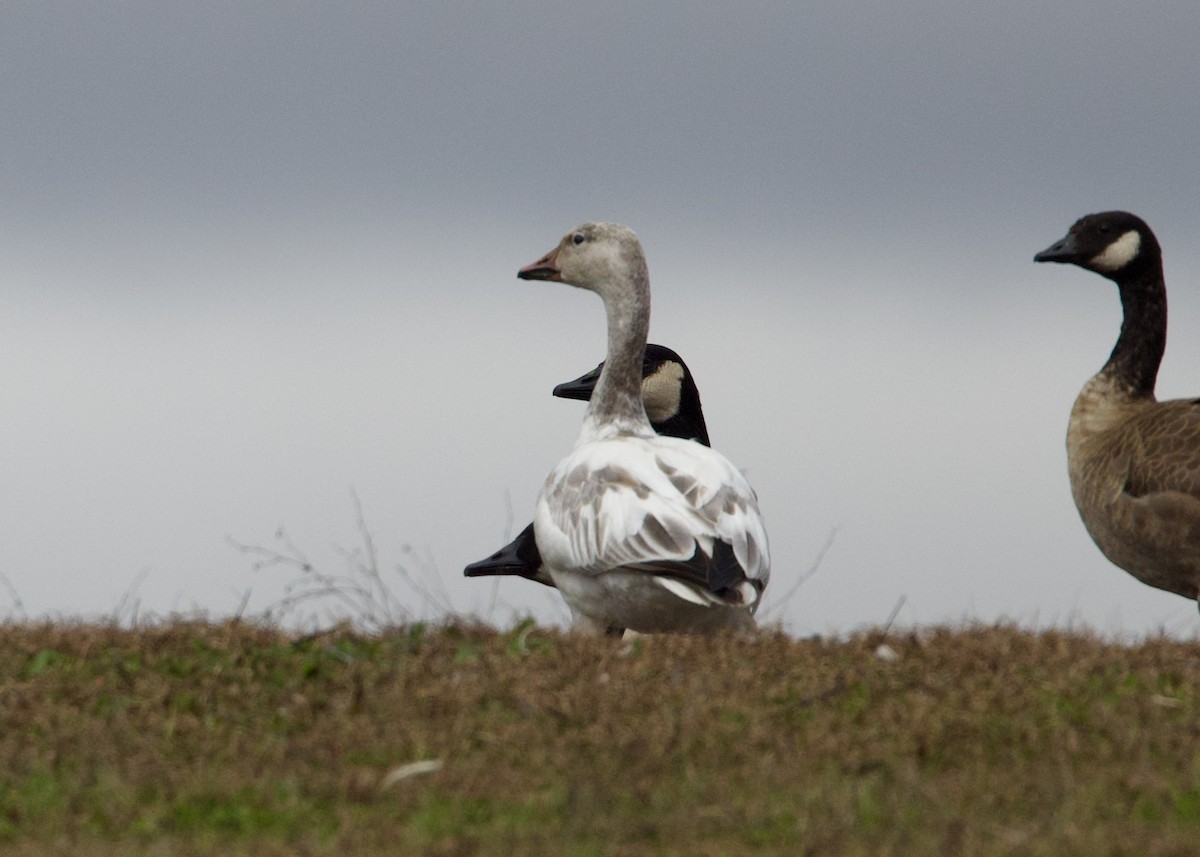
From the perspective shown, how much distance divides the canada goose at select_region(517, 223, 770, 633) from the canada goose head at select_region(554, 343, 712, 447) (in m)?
1.89

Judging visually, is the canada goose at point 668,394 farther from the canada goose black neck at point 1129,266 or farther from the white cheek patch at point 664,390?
the canada goose black neck at point 1129,266

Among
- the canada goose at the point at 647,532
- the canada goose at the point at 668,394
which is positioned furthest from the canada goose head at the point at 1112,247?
the canada goose at the point at 647,532

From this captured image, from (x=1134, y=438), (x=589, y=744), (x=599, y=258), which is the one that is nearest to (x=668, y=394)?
(x=599, y=258)

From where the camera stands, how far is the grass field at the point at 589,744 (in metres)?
5.18

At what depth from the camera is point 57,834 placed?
540 cm

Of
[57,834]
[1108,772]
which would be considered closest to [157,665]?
[57,834]

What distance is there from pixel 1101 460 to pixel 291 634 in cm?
642

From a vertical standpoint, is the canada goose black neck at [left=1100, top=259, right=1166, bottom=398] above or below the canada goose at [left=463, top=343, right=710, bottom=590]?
above

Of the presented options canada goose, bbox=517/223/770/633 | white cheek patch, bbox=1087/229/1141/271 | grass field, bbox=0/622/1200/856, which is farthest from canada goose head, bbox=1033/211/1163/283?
grass field, bbox=0/622/1200/856

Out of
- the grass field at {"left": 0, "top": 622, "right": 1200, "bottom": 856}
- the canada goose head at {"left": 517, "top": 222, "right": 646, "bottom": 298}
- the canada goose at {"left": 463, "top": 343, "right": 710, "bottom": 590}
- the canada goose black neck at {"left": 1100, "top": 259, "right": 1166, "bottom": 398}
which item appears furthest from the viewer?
the canada goose black neck at {"left": 1100, "top": 259, "right": 1166, "bottom": 398}

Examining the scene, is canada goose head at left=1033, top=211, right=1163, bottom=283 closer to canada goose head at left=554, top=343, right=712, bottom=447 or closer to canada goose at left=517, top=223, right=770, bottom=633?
canada goose head at left=554, top=343, right=712, bottom=447

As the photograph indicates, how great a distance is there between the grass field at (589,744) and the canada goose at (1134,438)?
265 centimetres

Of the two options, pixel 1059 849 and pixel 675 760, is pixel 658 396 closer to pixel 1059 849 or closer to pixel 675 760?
pixel 675 760

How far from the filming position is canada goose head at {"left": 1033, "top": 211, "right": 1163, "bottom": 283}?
12.8 metres
